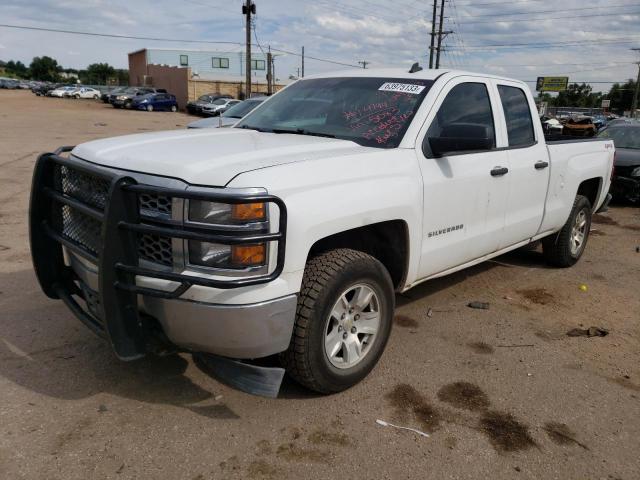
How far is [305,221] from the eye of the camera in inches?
105

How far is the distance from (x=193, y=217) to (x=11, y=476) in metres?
1.45

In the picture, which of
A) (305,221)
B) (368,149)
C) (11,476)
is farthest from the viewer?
(368,149)

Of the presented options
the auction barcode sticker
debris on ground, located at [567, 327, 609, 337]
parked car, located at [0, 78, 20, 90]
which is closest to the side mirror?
the auction barcode sticker

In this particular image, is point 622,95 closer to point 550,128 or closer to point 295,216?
point 550,128

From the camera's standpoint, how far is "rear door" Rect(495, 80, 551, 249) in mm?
4512

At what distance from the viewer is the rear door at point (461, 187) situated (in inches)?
143

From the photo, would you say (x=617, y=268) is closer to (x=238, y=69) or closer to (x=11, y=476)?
(x=11, y=476)

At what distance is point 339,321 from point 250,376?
636mm

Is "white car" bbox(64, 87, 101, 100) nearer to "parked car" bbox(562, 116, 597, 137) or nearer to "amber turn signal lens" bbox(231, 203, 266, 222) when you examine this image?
"parked car" bbox(562, 116, 597, 137)

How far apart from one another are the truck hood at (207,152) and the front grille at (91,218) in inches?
5.2

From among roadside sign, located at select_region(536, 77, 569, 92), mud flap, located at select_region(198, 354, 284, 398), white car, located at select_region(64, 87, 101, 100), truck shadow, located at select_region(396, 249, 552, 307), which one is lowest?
truck shadow, located at select_region(396, 249, 552, 307)

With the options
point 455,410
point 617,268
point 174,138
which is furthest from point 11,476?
point 617,268

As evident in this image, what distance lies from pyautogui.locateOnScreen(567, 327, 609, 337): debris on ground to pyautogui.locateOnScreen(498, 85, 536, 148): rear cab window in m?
1.58

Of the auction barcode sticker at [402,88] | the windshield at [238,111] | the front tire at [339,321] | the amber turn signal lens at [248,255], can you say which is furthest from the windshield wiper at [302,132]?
the windshield at [238,111]
